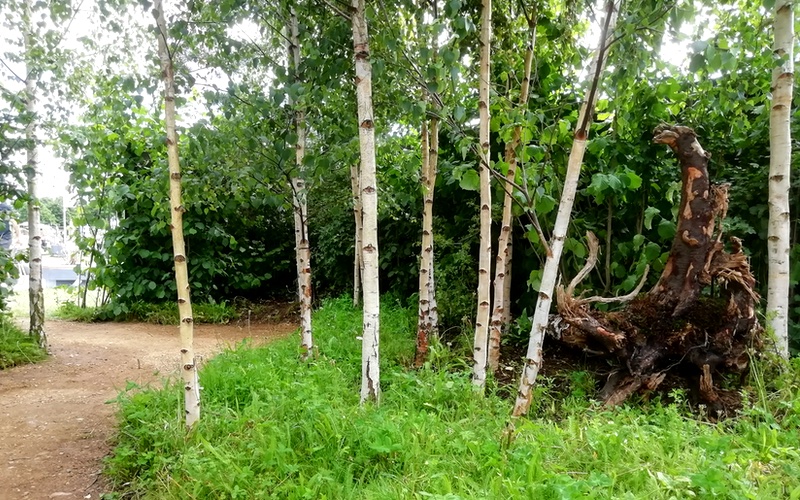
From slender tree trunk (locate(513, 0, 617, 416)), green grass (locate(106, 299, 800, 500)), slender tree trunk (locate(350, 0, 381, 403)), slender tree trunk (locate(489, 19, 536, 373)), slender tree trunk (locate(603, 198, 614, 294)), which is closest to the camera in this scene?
green grass (locate(106, 299, 800, 500))

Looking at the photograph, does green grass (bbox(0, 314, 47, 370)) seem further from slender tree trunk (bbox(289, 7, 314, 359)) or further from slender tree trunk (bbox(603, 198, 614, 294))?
slender tree trunk (bbox(603, 198, 614, 294))

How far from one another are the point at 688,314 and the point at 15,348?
656 centimetres

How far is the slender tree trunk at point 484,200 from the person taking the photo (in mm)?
3533

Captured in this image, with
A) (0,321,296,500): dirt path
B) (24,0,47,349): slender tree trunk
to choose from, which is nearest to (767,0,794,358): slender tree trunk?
(0,321,296,500): dirt path

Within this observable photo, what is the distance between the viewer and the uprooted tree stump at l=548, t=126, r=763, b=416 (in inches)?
141

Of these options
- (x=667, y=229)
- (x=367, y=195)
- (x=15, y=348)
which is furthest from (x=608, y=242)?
(x=15, y=348)

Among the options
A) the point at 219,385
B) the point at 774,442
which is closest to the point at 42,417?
the point at 219,385

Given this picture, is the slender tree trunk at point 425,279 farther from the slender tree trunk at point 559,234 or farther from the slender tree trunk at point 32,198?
the slender tree trunk at point 32,198

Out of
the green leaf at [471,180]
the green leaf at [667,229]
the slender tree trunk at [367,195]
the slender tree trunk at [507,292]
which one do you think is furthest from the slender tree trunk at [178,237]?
the green leaf at [667,229]

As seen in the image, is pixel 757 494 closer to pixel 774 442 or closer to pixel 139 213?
pixel 774 442

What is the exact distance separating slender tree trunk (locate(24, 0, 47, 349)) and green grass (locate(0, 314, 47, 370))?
0.44 feet

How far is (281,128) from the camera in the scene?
401 centimetres

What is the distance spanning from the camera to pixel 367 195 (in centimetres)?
326

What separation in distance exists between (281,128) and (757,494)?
3774 millimetres
